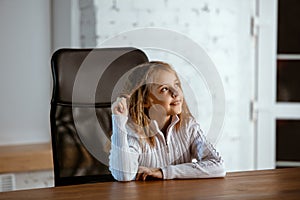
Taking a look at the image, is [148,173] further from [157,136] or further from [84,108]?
[84,108]

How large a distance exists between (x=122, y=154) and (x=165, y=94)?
0.21 m

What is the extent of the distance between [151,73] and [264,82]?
1.85m

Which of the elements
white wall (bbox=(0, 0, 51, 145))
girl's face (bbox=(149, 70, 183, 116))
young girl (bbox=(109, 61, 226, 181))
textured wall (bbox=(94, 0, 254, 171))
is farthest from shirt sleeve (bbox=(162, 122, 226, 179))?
white wall (bbox=(0, 0, 51, 145))

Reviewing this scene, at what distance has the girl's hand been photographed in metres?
1.57

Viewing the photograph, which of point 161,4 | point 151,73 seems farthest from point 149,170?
point 161,4

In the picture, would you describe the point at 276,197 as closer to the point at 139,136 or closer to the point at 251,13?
the point at 139,136

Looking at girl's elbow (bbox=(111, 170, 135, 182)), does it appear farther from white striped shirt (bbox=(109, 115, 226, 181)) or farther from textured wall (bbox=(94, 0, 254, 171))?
textured wall (bbox=(94, 0, 254, 171))

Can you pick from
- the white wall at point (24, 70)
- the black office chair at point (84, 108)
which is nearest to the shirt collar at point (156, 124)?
the black office chair at point (84, 108)

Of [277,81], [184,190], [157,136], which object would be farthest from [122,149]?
[277,81]

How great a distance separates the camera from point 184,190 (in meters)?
1.45

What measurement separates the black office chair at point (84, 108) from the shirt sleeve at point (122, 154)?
0.36 meters

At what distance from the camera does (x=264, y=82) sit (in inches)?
132

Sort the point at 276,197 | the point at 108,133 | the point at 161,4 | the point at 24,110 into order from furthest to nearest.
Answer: the point at 24,110 → the point at 161,4 → the point at 108,133 → the point at 276,197

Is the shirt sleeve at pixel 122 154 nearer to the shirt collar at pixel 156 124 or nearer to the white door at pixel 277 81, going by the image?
the shirt collar at pixel 156 124
